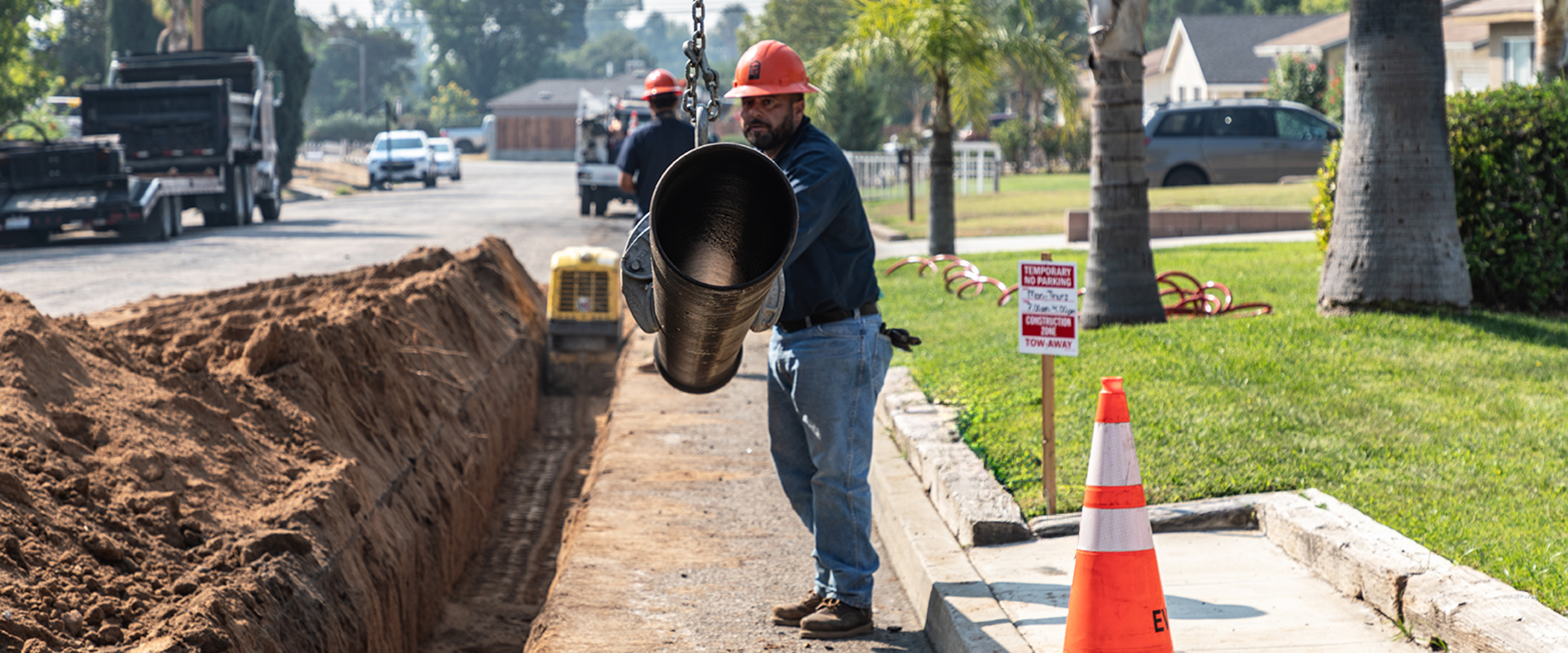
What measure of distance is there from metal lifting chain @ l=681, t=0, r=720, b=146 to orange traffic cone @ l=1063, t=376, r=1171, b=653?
1.38 metres

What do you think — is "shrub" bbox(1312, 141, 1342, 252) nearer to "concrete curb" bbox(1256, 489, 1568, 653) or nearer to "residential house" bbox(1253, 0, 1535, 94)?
"concrete curb" bbox(1256, 489, 1568, 653)

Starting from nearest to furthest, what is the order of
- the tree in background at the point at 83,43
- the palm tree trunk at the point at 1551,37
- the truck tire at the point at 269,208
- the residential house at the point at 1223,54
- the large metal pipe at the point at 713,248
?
the large metal pipe at the point at 713,248 < the palm tree trunk at the point at 1551,37 < the truck tire at the point at 269,208 < the residential house at the point at 1223,54 < the tree in background at the point at 83,43

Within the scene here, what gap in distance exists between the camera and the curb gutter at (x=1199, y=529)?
3801 millimetres

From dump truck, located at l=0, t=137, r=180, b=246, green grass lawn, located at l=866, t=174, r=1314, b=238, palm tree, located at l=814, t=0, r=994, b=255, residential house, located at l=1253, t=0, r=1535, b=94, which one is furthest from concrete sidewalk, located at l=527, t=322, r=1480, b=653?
residential house, located at l=1253, t=0, r=1535, b=94

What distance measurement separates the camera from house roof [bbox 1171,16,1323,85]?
44.8 meters

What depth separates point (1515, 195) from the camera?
8.60 meters

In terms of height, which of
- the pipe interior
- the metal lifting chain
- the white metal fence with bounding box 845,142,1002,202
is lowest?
the pipe interior

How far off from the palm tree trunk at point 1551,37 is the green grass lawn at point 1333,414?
16.3ft

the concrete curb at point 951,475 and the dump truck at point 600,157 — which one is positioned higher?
the dump truck at point 600,157

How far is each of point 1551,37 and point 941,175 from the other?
20.2 ft

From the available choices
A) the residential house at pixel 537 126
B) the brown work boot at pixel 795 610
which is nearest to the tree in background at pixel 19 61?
the brown work boot at pixel 795 610


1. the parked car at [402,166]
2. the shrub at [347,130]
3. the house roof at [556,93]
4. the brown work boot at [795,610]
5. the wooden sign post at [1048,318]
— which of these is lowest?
the brown work boot at [795,610]

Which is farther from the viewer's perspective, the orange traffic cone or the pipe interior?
the orange traffic cone

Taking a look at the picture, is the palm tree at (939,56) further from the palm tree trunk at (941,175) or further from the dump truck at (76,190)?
the dump truck at (76,190)
